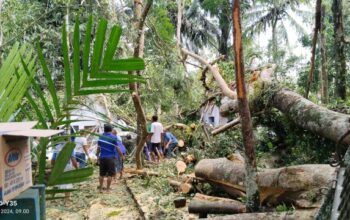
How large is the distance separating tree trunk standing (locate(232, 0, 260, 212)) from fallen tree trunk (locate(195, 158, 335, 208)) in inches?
13.1

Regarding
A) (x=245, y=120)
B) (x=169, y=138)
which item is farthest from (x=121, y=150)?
(x=245, y=120)

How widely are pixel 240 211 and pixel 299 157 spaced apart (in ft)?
9.21

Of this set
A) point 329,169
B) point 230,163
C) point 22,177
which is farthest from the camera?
point 230,163

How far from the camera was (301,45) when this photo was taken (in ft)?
78.6

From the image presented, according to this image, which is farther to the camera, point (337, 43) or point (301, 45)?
point (301, 45)

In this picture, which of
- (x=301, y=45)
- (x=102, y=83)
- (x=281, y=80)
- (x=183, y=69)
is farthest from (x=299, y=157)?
(x=301, y=45)

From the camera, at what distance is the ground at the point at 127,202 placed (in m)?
5.99

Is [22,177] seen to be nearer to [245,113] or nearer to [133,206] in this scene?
[245,113]

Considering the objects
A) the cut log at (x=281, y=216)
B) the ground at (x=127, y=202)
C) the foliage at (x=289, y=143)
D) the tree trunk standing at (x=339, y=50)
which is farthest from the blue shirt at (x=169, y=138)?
the cut log at (x=281, y=216)

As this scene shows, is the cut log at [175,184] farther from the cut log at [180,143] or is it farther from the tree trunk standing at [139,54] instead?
the cut log at [180,143]

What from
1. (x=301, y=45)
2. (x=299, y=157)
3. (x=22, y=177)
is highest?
(x=301, y=45)

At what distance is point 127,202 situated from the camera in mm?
7055

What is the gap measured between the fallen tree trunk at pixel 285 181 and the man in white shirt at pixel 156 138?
4715mm

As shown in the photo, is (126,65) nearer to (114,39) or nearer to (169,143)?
(114,39)
